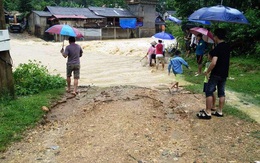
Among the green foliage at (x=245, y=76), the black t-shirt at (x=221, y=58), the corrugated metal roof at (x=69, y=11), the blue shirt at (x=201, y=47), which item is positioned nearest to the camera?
the black t-shirt at (x=221, y=58)

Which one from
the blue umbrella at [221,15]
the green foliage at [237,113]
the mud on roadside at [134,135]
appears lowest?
the mud on roadside at [134,135]

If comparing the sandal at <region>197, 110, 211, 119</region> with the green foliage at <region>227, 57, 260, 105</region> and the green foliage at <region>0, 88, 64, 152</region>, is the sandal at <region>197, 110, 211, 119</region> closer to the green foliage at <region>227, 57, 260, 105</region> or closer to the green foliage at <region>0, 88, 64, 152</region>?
the green foliage at <region>227, 57, 260, 105</region>

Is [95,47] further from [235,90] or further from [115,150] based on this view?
[115,150]

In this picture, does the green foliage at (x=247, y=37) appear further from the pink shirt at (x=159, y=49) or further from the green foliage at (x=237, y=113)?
the green foliage at (x=237, y=113)

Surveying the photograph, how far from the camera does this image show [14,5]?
4309 centimetres

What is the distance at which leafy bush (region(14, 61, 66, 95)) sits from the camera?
7895 mm

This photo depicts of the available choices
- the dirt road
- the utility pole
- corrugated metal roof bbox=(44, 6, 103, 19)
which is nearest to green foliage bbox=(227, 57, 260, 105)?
the dirt road

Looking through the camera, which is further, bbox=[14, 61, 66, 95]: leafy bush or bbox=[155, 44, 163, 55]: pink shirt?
bbox=[155, 44, 163, 55]: pink shirt

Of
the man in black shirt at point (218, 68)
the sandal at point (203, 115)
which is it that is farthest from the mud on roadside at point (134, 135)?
the man in black shirt at point (218, 68)

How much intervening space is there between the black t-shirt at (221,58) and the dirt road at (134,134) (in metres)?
1.00

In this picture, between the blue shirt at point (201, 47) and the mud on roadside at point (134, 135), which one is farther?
the blue shirt at point (201, 47)

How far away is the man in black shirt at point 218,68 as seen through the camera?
18.1ft

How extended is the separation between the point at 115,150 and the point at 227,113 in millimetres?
3055

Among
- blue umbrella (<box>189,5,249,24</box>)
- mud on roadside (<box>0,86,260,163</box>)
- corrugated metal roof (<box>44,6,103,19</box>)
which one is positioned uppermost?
corrugated metal roof (<box>44,6,103,19</box>)
